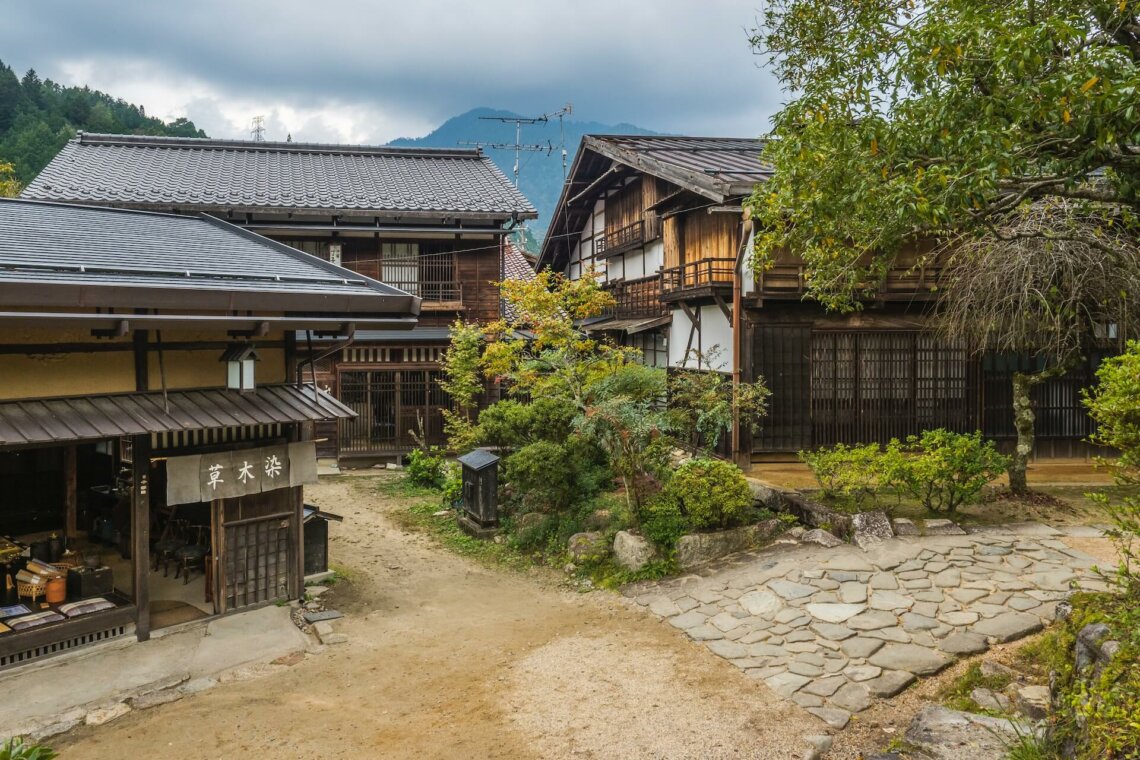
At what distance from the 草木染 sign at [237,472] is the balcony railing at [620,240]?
15429 mm

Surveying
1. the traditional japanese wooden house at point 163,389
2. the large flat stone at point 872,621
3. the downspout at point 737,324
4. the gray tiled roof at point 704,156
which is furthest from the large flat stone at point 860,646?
the gray tiled roof at point 704,156

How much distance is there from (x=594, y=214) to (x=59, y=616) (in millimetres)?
23831

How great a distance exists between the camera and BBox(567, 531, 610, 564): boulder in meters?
12.3

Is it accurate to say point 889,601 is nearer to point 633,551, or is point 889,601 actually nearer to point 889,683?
point 889,683

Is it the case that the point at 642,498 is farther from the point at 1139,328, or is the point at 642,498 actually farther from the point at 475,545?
the point at 1139,328

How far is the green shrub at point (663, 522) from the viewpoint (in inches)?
470

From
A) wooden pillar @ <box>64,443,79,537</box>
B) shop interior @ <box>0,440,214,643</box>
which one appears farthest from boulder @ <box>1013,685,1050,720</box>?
wooden pillar @ <box>64,443,79,537</box>

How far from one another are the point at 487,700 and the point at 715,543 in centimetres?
507

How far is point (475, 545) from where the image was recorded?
14188mm

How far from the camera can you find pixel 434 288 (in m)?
23.3

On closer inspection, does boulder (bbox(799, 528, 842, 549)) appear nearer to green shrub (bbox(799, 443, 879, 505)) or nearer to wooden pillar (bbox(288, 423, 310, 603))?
green shrub (bbox(799, 443, 879, 505))

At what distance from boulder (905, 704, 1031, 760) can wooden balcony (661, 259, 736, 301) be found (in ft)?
37.2

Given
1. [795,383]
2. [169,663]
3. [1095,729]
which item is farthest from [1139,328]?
[169,663]

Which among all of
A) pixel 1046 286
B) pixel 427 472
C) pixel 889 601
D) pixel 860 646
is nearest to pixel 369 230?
pixel 427 472
